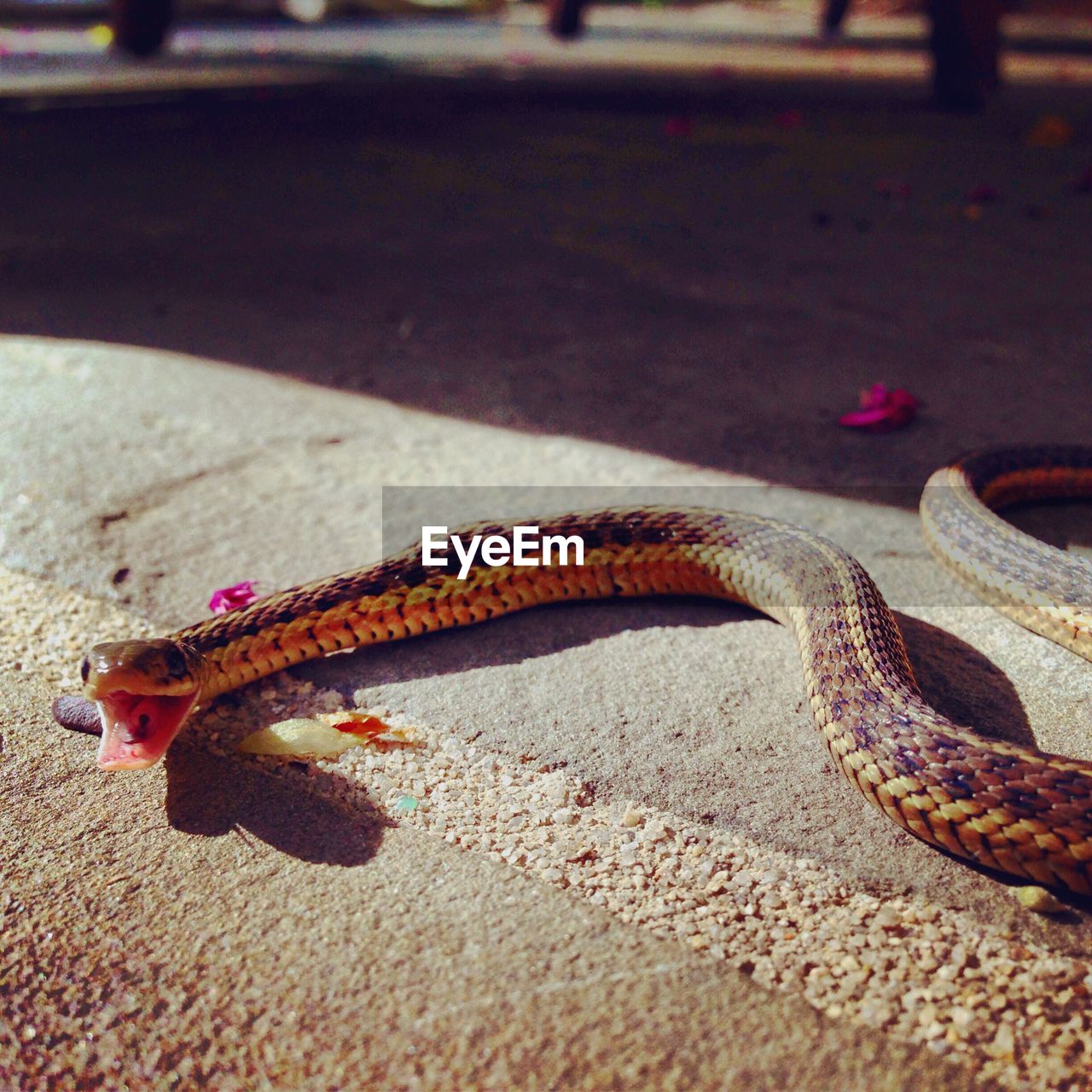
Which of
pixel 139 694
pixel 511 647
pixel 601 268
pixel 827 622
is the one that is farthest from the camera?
pixel 601 268

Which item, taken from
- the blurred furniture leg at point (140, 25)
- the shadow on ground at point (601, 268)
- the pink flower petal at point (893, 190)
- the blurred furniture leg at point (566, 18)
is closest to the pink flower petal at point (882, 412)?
the shadow on ground at point (601, 268)

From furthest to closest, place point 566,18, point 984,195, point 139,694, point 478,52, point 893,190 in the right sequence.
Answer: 1. point 566,18
2. point 478,52
3. point 893,190
4. point 984,195
5. point 139,694

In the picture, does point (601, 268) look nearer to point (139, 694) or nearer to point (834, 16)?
point (139, 694)

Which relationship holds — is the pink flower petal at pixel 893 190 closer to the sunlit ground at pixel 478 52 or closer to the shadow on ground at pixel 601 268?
the shadow on ground at pixel 601 268

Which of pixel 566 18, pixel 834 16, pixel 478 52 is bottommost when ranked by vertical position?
pixel 478 52

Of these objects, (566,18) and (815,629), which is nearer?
(815,629)

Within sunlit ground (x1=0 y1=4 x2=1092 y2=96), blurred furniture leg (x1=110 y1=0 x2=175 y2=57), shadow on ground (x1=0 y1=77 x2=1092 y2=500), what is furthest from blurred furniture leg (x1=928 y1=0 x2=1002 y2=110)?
blurred furniture leg (x1=110 y1=0 x2=175 y2=57)

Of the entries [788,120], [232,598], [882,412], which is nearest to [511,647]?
[232,598]
